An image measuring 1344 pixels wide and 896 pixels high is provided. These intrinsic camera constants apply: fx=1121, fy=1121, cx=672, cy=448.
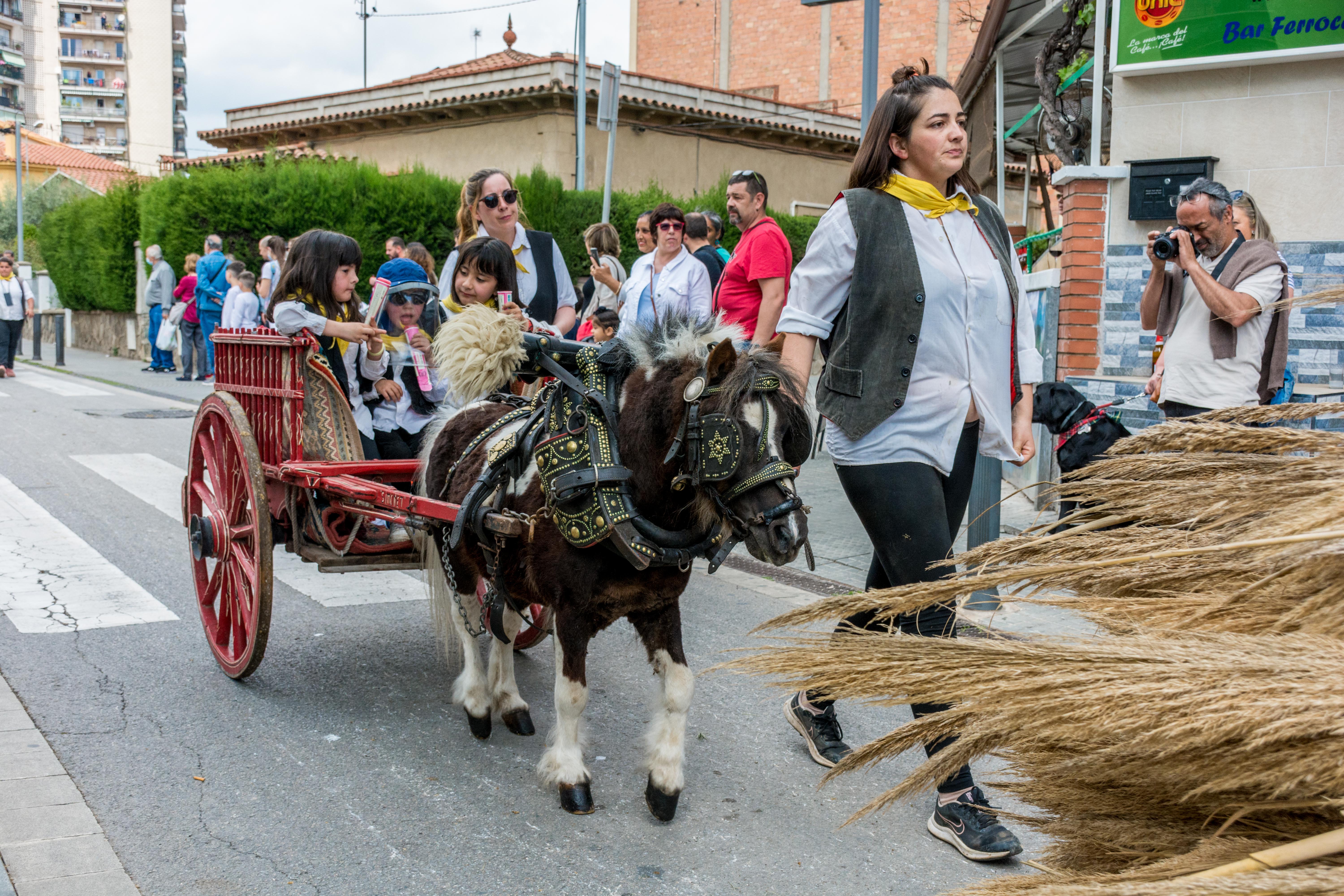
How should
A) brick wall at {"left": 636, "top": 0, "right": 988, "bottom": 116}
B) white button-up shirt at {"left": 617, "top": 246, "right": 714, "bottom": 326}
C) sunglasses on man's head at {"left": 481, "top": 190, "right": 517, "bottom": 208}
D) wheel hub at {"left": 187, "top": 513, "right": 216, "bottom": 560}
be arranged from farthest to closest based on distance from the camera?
brick wall at {"left": 636, "top": 0, "right": 988, "bottom": 116}, white button-up shirt at {"left": 617, "top": 246, "right": 714, "bottom": 326}, sunglasses on man's head at {"left": 481, "top": 190, "right": 517, "bottom": 208}, wheel hub at {"left": 187, "top": 513, "right": 216, "bottom": 560}

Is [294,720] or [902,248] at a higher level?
[902,248]

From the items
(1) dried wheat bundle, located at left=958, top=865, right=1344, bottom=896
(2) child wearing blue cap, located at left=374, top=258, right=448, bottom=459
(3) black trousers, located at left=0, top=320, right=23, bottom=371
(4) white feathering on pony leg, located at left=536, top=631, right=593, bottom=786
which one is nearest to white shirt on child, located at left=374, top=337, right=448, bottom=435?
(2) child wearing blue cap, located at left=374, top=258, right=448, bottom=459

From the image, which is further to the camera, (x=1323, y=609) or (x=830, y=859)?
(x=830, y=859)

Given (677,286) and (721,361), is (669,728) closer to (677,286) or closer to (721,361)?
(721,361)

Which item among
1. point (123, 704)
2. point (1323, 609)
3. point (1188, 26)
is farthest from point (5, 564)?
point (1188, 26)

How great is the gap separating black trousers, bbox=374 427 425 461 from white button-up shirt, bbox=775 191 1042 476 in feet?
8.03

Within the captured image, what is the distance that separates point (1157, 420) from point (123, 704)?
20.0 feet

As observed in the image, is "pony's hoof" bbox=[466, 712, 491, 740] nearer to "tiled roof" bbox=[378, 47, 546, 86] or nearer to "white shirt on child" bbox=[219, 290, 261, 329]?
"white shirt on child" bbox=[219, 290, 261, 329]

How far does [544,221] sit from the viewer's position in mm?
20031

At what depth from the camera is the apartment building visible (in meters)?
97.9

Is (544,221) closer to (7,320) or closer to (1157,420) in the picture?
(7,320)

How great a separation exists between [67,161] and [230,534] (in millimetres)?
67941

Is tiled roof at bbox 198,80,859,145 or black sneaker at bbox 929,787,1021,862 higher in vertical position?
tiled roof at bbox 198,80,859,145

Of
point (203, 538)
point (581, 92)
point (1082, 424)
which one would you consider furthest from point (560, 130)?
point (203, 538)
